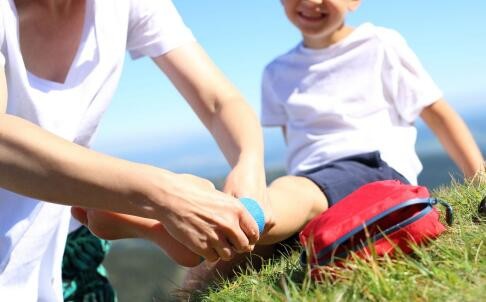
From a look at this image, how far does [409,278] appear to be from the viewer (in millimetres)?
2221

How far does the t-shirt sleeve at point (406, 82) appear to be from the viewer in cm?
479

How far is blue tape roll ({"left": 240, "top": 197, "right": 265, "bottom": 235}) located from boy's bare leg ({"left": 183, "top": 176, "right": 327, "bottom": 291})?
1.57ft

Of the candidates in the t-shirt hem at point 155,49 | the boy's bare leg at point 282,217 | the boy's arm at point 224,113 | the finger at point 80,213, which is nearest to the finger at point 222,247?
the boy's arm at point 224,113

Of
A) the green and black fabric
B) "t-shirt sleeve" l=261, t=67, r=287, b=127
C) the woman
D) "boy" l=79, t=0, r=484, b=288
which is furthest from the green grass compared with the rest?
"t-shirt sleeve" l=261, t=67, r=287, b=127

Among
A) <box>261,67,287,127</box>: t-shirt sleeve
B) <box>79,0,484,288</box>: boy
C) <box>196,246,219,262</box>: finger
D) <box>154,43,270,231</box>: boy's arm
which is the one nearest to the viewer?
<box>196,246,219,262</box>: finger

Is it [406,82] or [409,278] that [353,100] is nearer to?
[406,82]

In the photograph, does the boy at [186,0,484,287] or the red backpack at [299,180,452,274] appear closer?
the red backpack at [299,180,452,274]

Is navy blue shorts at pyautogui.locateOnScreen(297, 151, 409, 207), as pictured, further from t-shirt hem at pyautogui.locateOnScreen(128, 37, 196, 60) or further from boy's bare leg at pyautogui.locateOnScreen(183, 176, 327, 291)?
t-shirt hem at pyautogui.locateOnScreen(128, 37, 196, 60)

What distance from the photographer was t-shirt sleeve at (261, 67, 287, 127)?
5.13 m

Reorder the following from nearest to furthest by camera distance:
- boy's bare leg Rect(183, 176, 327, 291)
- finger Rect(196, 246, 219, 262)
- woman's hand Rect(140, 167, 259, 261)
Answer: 1. woman's hand Rect(140, 167, 259, 261)
2. finger Rect(196, 246, 219, 262)
3. boy's bare leg Rect(183, 176, 327, 291)

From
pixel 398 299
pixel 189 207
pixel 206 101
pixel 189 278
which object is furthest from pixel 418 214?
pixel 189 278

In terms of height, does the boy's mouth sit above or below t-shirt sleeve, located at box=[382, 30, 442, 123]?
above

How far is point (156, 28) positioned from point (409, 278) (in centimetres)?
193

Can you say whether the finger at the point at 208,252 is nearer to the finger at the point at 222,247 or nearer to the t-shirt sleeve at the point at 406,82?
the finger at the point at 222,247
